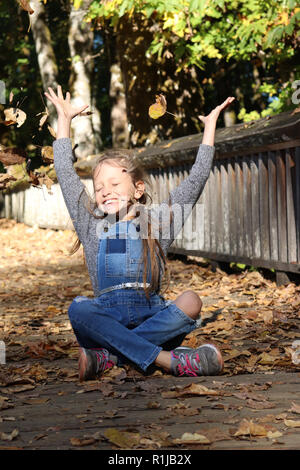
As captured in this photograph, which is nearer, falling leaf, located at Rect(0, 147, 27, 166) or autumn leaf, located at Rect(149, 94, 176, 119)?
autumn leaf, located at Rect(149, 94, 176, 119)

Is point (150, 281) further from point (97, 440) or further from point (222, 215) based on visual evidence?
point (222, 215)

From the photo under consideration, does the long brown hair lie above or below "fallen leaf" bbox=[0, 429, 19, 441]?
above

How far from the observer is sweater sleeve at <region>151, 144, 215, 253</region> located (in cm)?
414

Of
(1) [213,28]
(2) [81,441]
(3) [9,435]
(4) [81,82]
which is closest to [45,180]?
(3) [9,435]

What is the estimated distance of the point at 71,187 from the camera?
4164 millimetres

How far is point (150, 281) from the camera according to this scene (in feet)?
13.4

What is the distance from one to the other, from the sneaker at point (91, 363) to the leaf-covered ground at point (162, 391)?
0.17 ft

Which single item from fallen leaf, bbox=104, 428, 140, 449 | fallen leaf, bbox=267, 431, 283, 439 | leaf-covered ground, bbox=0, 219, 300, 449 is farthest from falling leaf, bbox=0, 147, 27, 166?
fallen leaf, bbox=267, 431, 283, 439

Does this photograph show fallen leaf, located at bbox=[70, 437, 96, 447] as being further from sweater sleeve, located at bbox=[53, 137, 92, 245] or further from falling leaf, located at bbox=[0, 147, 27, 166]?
falling leaf, located at bbox=[0, 147, 27, 166]

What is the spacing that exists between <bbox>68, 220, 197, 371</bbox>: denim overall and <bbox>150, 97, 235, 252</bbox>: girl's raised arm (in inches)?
7.8

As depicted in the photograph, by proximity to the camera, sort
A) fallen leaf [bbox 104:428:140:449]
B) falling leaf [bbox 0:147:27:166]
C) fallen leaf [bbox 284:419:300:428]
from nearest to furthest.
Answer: fallen leaf [bbox 104:428:140:449] < fallen leaf [bbox 284:419:300:428] < falling leaf [bbox 0:147:27:166]

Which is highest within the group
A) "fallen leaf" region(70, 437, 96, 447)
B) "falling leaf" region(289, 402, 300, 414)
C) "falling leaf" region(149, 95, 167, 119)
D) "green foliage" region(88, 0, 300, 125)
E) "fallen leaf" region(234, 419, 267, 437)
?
"green foliage" region(88, 0, 300, 125)

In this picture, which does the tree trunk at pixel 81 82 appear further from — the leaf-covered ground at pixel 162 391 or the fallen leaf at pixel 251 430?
the fallen leaf at pixel 251 430
